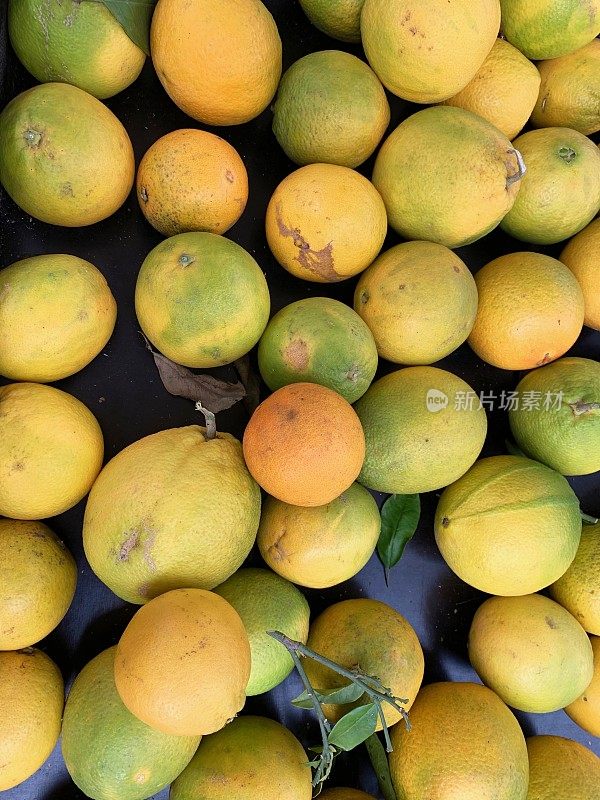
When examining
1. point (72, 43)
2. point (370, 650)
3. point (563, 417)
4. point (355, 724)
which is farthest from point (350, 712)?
point (72, 43)

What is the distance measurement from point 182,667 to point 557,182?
3.08 ft

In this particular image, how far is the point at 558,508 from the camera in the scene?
93cm

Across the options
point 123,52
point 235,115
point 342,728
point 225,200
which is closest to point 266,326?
point 225,200

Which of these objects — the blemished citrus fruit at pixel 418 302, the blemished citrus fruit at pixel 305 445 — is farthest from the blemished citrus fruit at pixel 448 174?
the blemished citrus fruit at pixel 305 445

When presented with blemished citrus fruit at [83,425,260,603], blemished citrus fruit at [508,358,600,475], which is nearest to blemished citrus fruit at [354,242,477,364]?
blemished citrus fruit at [508,358,600,475]

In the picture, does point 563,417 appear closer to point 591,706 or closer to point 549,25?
point 591,706

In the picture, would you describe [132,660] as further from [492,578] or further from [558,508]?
[558,508]

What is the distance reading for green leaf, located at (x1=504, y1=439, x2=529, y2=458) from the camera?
41.7 inches

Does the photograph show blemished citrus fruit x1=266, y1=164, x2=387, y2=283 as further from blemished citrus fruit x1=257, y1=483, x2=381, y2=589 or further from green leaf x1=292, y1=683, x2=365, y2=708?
green leaf x1=292, y1=683, x2=365, y2=708

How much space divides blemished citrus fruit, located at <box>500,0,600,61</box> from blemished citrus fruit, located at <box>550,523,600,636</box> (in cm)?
86

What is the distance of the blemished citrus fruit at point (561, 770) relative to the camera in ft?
3.07

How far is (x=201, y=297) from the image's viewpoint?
80cm

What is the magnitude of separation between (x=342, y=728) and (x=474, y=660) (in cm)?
35

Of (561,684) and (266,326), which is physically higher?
(266,326)
